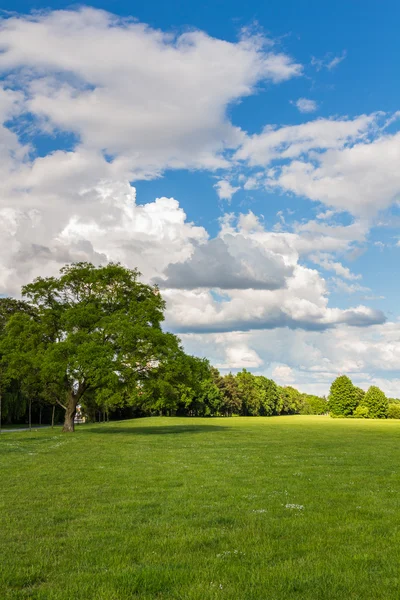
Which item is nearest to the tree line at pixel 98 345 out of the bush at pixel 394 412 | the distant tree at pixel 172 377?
the distant tree at pixel 172 377

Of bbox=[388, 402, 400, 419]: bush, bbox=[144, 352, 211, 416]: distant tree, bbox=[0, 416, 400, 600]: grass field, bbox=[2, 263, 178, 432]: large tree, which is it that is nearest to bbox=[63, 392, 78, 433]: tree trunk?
bbox=[2, 263, 178, 432]: large tree

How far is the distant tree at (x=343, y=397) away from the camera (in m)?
161

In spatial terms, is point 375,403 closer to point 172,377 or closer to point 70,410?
point 172,377

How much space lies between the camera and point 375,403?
15512 cm

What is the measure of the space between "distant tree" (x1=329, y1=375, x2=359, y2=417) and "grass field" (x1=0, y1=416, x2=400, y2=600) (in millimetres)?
149090

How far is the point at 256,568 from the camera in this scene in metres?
8.20

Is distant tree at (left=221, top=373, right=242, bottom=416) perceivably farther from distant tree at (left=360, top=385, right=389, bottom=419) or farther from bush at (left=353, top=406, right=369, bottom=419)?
distant tree at (left=360, top=385, right=389, bottom=419)

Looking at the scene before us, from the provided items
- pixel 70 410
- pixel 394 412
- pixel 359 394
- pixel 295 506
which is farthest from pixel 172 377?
pixel 359 394

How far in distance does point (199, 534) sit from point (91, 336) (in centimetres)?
4041

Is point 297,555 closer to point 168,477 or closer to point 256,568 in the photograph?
point 256,568

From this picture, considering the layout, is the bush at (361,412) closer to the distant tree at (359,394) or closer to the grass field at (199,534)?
the distant tree at (359,394)

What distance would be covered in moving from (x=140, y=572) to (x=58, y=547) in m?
2.45

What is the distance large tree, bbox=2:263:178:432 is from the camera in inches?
1818

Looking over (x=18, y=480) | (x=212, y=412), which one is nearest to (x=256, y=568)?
(x=18, y=480)
